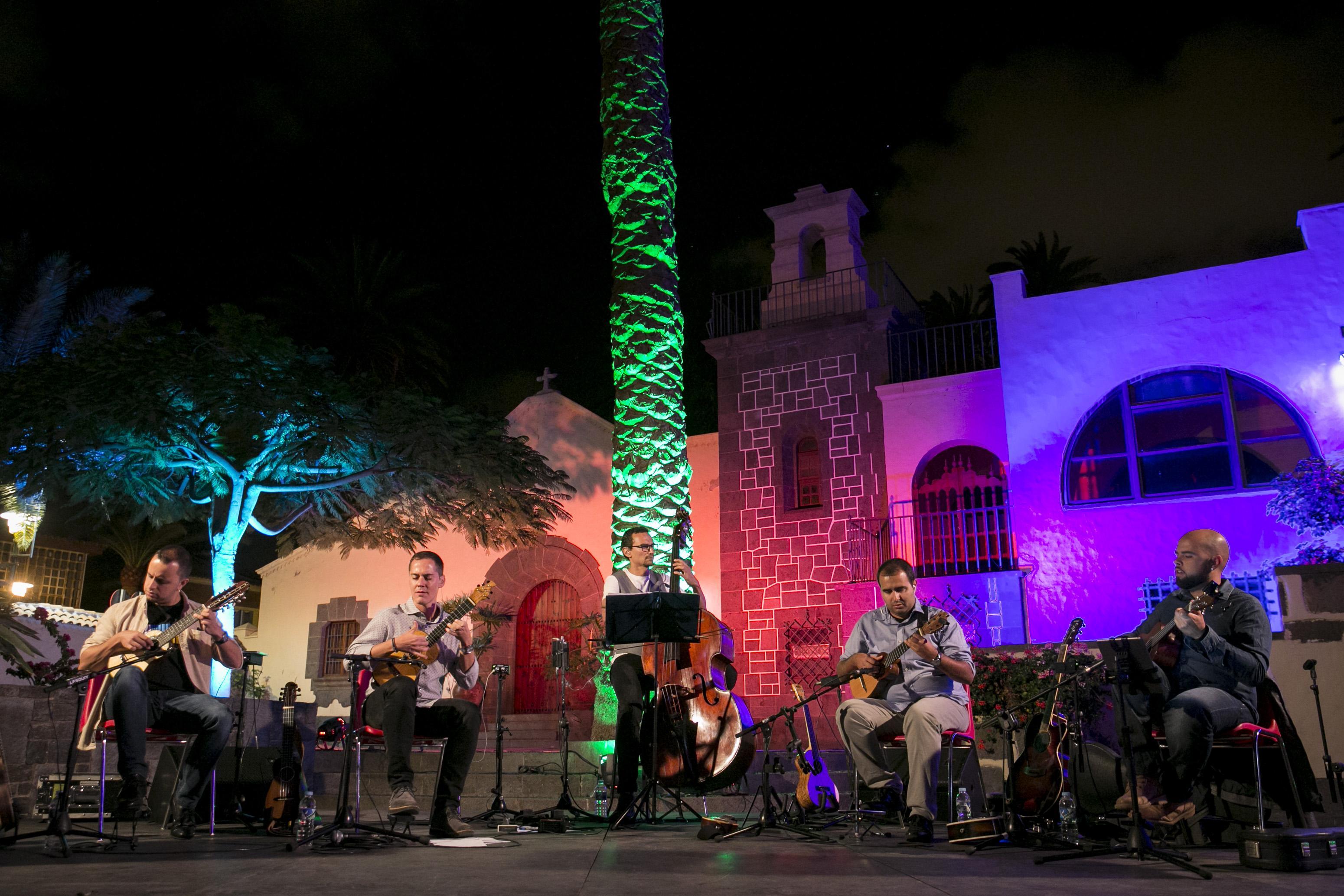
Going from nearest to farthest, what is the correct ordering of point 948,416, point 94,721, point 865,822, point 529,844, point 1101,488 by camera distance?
point 529,844, point 94,721, point 865,822, point 1101,488, point 948,416

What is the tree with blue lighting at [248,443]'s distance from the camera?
1088cm

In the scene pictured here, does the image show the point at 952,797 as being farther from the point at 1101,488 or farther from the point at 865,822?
the point at 1101,488

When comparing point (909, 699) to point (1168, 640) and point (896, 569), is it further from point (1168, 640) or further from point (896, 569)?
point (1168, 640)

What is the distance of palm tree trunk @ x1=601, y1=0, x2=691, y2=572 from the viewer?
1102 cm

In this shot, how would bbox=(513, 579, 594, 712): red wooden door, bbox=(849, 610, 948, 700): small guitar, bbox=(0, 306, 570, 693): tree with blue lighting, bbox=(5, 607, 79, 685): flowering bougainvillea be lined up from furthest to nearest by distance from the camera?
bbox=(513, 579, 594, 712): red wooden door, bbox=(0, 306, 570, 693): tree with blue lighting, bbox=(5, 607, 79, 685): flowering bougainvillea, bbox=(849, 610, 948, 700): small guitar

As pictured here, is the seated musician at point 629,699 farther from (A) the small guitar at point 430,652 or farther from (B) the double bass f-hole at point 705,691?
(A) the small guitar at point 430,652

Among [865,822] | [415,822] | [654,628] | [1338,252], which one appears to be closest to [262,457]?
[415,822]

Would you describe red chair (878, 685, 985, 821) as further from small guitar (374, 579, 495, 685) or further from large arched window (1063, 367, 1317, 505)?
large arched window (1063, 367, 1317, 505)

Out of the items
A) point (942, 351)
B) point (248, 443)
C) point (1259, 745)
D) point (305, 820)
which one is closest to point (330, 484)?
point (248, 443)

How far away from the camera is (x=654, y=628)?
20.0 ft

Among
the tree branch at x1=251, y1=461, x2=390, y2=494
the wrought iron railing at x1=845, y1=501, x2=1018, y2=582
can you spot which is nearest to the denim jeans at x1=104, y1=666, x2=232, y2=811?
the tree branch at x1=251, y1=461, x2=390, y2=494

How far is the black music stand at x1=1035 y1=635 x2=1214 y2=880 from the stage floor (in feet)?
0.16

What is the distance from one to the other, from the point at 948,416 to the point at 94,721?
11.3 metres

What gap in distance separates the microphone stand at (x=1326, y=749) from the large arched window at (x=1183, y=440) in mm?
4642
